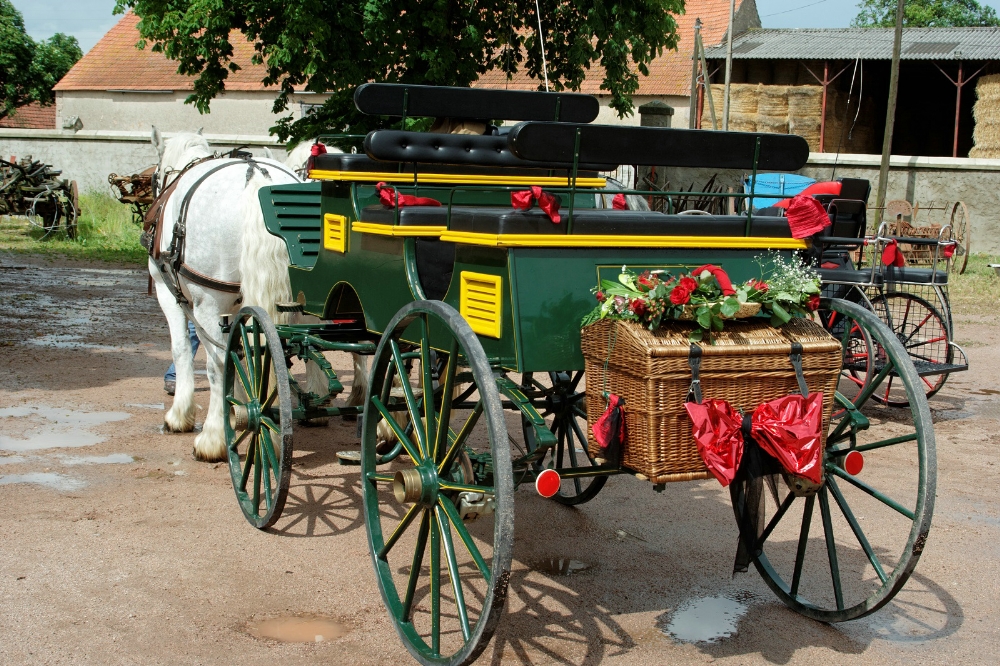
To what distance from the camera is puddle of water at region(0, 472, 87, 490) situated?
5434 millimetres

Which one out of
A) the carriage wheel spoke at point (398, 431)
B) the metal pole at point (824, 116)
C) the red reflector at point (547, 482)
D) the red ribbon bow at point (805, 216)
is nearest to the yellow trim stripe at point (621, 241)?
the red ribbon bow at point (805, 216)

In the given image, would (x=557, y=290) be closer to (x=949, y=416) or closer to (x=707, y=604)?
(x=707, y=604)

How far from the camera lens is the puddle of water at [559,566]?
4.42m

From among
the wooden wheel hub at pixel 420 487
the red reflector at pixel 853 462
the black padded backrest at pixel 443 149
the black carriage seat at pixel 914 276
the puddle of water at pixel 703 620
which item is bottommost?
the puddle of water at pixel 703 620

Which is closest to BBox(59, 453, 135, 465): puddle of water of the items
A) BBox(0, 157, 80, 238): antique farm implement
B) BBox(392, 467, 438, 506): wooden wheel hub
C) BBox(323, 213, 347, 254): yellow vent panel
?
BBox(323, 213, 347, 254): yellow vent panel

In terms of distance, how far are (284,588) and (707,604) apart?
5.84 feet

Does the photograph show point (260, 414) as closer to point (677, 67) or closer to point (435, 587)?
point (435, 587)

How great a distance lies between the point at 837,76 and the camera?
21.9 metres

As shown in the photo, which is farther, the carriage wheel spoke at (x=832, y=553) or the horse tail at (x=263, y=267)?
the horse tail at (x=263, y=267)

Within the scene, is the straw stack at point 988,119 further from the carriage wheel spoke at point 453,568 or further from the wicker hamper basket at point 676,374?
the carriage wheel spoke at point 453,568

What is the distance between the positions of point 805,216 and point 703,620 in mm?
1642

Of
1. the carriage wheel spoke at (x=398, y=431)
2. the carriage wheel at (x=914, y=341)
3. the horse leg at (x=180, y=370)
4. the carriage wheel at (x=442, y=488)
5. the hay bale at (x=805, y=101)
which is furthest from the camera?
the hay bale at (x=805, y=101)

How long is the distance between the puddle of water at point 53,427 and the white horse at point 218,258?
1.84 ft

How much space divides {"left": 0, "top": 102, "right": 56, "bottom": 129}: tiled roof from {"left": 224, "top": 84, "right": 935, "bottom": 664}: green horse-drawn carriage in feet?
130
